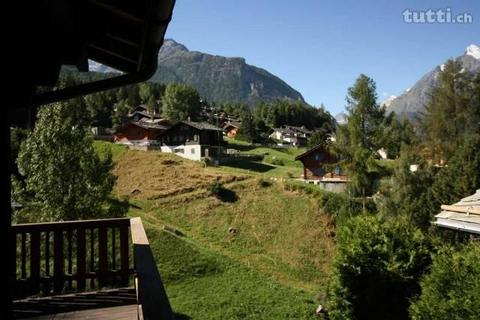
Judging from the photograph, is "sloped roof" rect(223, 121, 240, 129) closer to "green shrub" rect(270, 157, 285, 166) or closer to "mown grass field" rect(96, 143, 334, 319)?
"green shrub" rect(270, 157, 285, 166)

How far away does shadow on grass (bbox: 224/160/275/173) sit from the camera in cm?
5375

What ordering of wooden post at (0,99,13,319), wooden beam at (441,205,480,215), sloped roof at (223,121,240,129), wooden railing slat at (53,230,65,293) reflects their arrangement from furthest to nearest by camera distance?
sloped roof at (223,121,240,129), wooden beam at (441,205,480,215), wooden railing slat at (53,230,65,293), wooden post at (0,99,13,319)

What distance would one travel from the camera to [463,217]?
27.9 feet

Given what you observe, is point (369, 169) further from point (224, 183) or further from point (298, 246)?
point (224, 183)

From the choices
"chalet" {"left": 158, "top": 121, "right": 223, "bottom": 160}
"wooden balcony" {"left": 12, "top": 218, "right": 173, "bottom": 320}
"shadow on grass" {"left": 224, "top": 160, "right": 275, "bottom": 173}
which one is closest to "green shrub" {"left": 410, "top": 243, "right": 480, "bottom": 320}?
"wooden balcony" {"left": 12, "top": 218, "right": 173, "bottom": 320}

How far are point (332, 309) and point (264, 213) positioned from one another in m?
20.4

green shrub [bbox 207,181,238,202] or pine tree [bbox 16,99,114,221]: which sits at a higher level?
pine tree [bbox 16,99,114,221]

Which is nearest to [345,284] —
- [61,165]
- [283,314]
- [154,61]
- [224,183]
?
[283,314]

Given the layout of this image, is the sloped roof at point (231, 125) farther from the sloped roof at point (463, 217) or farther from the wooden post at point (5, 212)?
the wooden post at point (5, 212)

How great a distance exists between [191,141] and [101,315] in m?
52.7

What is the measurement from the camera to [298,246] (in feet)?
102

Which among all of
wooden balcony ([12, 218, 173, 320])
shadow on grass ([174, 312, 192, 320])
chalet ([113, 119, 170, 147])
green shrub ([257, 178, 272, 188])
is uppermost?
chalet ([113, 119, 170, 147])

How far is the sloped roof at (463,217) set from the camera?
8.04m

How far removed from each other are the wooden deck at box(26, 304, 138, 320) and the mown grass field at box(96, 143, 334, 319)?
13.7m
